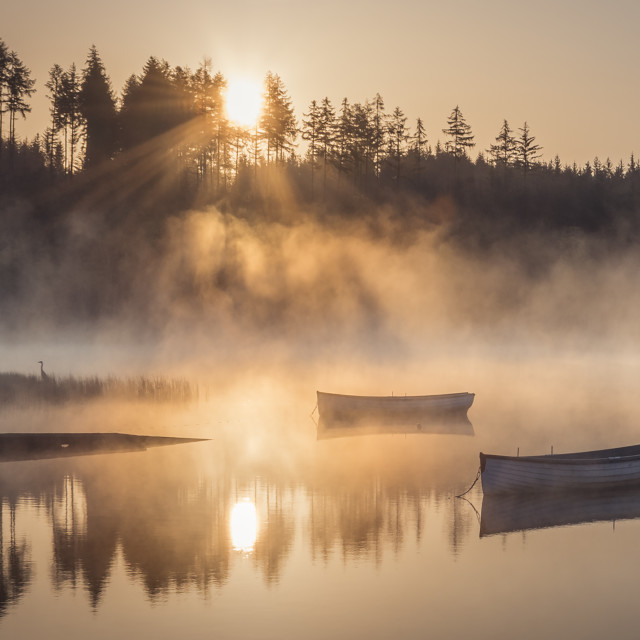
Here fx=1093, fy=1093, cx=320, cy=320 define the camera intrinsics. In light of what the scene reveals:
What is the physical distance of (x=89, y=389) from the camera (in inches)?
3351

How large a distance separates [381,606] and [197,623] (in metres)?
5.24

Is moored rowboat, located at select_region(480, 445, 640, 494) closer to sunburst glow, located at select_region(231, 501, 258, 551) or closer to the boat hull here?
sunburst glow, located at select_region(231, 501, 258, 551)

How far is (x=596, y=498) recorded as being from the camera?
147 ft

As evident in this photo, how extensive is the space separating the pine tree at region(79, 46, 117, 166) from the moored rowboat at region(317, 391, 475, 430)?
→ 7941 centimetres

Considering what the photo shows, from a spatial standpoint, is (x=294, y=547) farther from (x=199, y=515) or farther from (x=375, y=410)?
(x=375, y=410)

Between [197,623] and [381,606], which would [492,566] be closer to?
[381,606]

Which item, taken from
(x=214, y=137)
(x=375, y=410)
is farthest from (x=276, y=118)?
(x=375, y=410)

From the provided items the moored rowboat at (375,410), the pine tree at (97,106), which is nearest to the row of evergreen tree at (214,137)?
the pine tree at (97,106)

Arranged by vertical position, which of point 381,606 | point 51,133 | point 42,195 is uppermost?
point 51,133

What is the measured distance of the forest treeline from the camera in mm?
136750

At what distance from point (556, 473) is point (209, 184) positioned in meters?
121

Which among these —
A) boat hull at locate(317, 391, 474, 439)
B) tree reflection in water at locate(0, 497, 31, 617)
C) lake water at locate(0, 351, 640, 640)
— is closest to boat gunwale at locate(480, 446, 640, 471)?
lake water at locate(0, 351, 640, 640)

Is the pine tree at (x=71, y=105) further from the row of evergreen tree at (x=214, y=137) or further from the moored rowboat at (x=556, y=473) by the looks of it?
the moored rowboat at (x=556, y=473)

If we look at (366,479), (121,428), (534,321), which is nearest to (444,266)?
(534,321)
